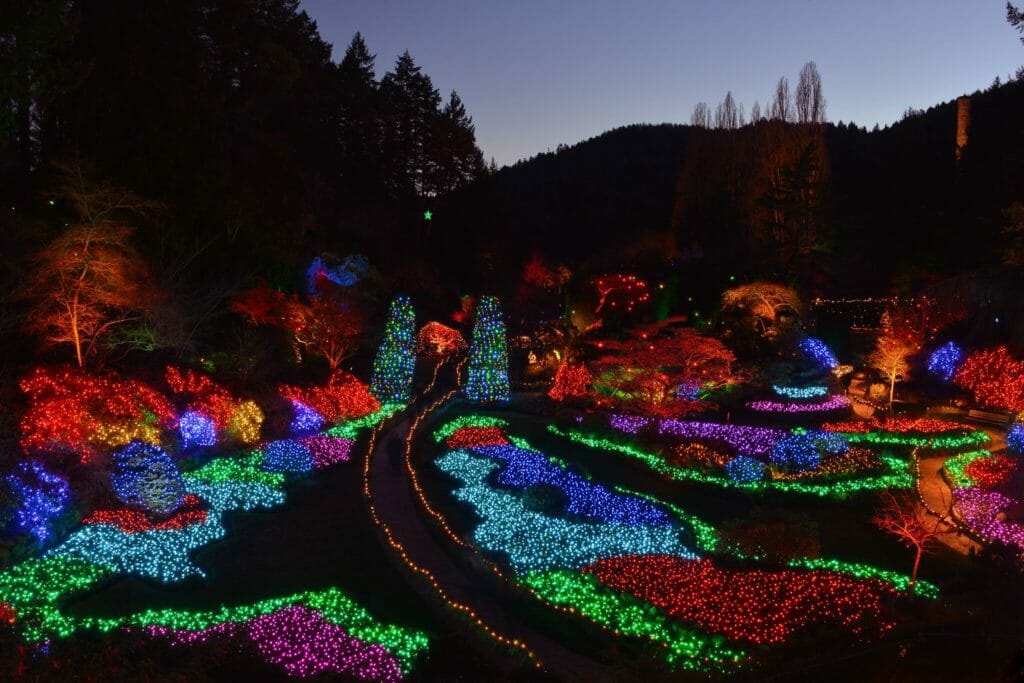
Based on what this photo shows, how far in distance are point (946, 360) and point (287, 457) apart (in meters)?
23.9

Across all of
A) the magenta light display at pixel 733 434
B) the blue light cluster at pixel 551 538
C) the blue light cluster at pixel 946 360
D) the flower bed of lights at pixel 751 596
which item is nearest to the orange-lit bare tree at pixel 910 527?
the flower bed of lights at pixel 751 596

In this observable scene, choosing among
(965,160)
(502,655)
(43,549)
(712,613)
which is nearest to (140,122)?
(43,549)

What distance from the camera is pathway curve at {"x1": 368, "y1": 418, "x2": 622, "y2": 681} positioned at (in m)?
9.06

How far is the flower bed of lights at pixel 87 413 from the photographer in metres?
14.2

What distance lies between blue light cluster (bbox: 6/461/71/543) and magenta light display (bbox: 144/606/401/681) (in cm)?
395

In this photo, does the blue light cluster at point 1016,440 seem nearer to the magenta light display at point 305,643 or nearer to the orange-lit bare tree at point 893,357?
the orange-lit bare tree at point 893,357

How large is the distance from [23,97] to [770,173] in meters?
40.1

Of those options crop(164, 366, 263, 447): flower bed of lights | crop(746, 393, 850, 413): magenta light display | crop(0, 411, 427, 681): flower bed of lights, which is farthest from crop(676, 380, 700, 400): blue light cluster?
crop(0, 411, 427, 681): flower bed of lights

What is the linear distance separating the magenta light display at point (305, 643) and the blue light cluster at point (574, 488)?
619 centimetres

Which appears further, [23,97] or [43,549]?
[43,549]

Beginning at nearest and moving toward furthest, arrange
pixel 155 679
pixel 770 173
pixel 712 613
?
pixel 155 679 < pixel 712 613 < pixel 770 173

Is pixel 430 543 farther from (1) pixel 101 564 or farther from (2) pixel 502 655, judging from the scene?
(1) pixel 101 564

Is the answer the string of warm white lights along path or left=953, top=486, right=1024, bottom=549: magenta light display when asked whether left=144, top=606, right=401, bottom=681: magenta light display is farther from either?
left=953, top=486, right=1024, bottom=549: magenta light display

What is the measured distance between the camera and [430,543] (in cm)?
1312
